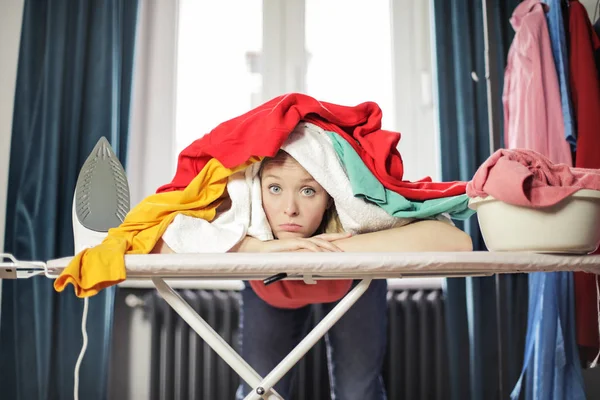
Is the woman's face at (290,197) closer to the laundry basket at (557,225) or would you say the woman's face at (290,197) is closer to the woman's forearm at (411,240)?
the woman's forearm at (411,240)

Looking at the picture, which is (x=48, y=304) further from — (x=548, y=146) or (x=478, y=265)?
(x=548, y=146)

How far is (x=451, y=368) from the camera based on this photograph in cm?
194

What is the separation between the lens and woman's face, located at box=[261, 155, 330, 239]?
1020 millimetres

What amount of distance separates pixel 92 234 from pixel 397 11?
1633mm

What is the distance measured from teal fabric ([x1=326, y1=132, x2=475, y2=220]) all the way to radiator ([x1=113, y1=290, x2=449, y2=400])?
→ 949 millimetres

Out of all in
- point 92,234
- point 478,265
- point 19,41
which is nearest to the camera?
point 478,265

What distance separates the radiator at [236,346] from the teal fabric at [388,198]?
949 millimetres

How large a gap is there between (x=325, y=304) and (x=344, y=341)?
0.12 metres

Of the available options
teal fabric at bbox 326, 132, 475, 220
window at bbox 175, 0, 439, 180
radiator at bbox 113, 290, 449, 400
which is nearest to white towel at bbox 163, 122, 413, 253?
teal fabric at bbox 326, 132, 475, 220

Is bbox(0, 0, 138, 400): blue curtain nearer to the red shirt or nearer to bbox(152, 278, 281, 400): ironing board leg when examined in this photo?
the red shirt

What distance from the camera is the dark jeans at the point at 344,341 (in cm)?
118

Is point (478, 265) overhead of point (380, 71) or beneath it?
beneath

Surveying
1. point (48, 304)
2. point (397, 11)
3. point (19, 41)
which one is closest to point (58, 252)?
point (48, 304)

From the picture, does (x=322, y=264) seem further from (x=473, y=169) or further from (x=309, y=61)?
(x=309, y=61)
